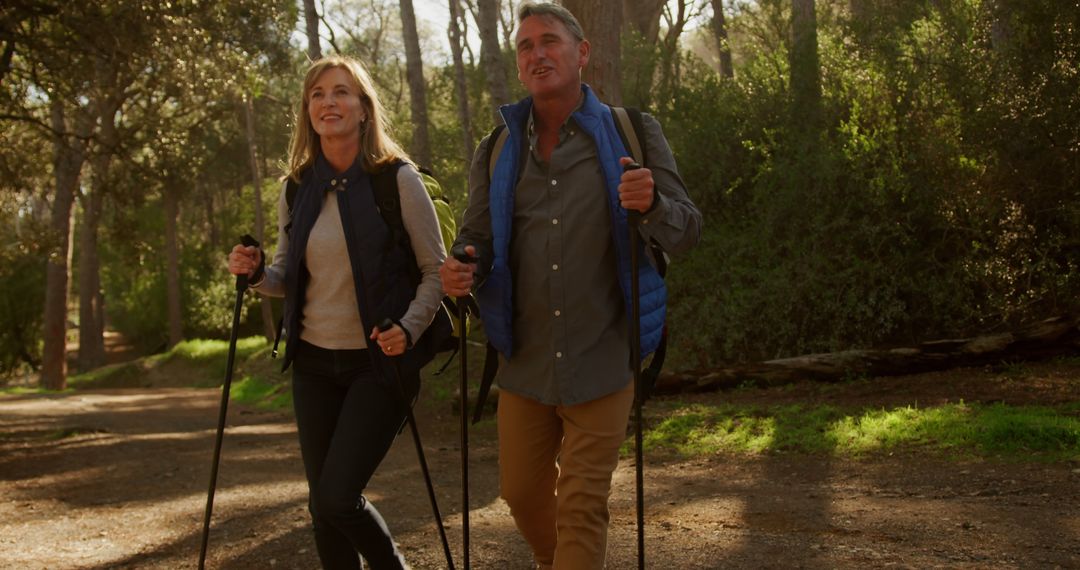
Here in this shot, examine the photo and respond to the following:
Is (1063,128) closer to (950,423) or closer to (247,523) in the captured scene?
(950,423)

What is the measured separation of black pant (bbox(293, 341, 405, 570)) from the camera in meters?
3.57

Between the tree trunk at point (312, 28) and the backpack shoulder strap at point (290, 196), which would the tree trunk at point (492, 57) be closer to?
the tree trunk at point (312, 28)

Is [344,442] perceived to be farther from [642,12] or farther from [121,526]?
[642,12]

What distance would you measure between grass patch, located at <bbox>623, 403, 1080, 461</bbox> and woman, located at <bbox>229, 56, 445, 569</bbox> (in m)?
5.28

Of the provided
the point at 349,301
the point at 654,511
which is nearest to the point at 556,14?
the point at 349,301

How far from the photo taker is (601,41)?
10.2 meters

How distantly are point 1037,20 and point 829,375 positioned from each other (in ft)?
14.4

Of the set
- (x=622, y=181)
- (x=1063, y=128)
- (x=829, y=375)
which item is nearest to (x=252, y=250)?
(x=622, y=181)

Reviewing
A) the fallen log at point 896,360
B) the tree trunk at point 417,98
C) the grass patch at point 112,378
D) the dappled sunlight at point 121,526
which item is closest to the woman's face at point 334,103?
the dappled sunlight at point 121,526

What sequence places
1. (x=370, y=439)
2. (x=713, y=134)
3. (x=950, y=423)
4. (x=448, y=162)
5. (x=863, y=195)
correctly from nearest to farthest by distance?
(x=370, y=439) → (x=950, y=423) → (x=863, y=195) → (x=713, y=134) → (x=448, y=162)

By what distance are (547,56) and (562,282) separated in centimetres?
78

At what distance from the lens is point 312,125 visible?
4.02 m

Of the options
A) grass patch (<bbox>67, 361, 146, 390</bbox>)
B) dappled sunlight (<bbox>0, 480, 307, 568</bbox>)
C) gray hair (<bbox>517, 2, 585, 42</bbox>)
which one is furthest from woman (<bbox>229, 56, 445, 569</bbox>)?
grass patch (<bbox>67, 361, 146, 390</bbox>)

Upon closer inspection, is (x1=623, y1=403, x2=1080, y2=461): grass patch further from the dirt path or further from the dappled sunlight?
the dappled sunlight
